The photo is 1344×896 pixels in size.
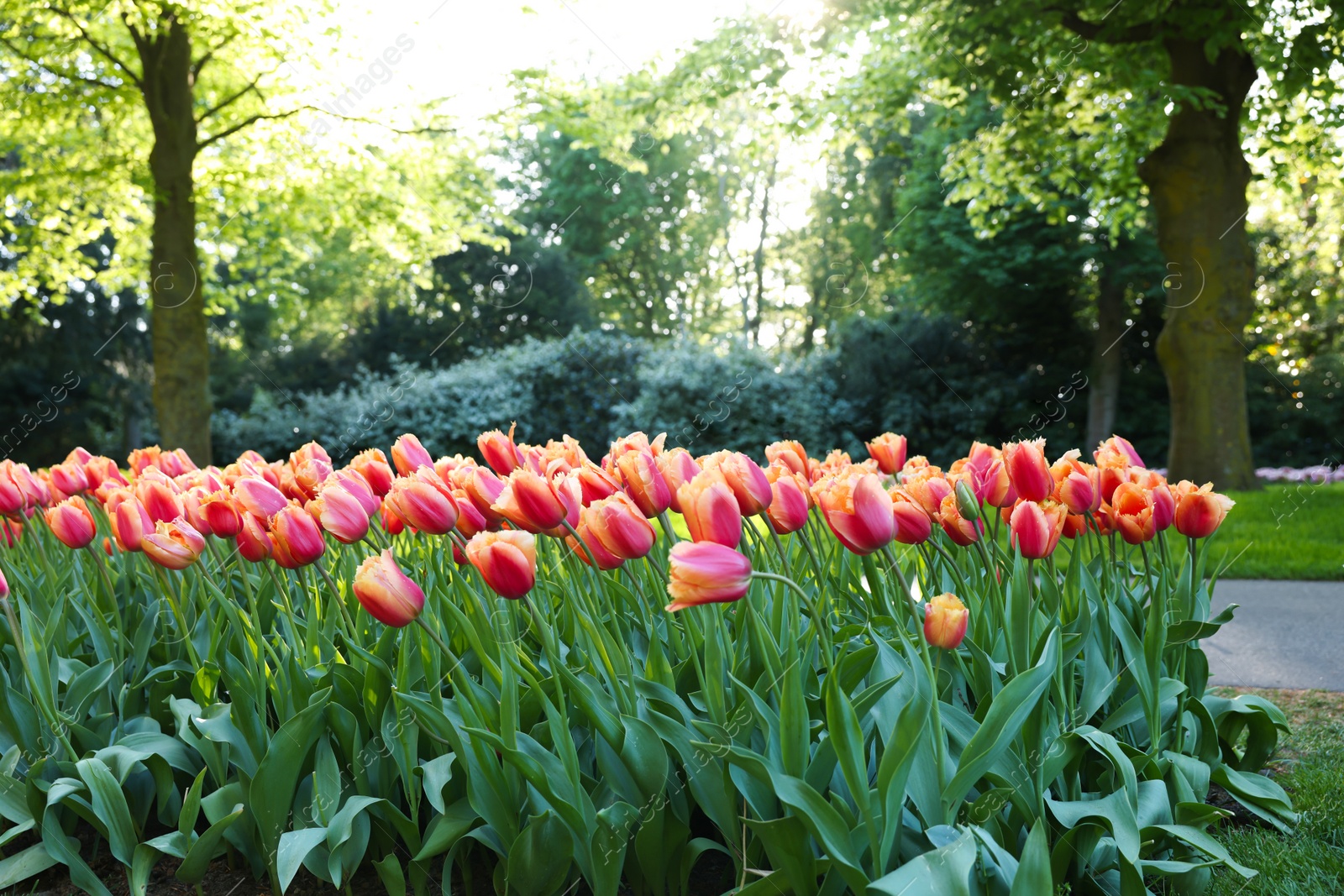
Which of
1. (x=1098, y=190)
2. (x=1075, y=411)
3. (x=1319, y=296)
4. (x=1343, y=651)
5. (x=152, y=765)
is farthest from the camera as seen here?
(x=1319, y=296)

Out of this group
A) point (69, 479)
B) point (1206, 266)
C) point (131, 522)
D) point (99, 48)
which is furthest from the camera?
point (99, 48)

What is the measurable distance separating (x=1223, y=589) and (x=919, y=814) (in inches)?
182

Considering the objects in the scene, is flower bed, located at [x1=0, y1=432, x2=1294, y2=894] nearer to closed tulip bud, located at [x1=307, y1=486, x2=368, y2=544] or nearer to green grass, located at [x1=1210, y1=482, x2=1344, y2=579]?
closed tulip bud, located at [x1=307, y1=486, x2=368, y2=544]

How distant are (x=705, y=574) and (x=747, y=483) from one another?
378 millimetres

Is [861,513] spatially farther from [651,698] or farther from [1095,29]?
[1095,29]

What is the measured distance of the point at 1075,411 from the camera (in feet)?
59.0

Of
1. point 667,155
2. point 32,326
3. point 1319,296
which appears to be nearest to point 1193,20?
point 1319,296

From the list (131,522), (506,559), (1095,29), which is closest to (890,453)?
(506,559)

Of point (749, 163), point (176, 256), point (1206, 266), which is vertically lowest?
point (1206, 266)

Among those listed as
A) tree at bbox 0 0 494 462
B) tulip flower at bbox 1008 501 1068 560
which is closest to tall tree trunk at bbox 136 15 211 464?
tree at bbox 0 0 494 462

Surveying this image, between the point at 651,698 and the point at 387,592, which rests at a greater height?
the point at 387,592

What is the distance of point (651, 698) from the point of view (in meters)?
1.96

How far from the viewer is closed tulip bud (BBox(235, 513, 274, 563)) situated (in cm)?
224

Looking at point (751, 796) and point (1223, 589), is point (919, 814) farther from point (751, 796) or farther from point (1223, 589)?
point (1223, 589)
